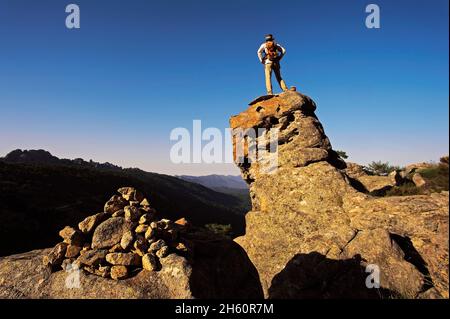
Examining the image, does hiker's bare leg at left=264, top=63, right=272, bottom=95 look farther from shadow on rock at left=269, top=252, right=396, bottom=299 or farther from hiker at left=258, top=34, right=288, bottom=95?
shadow on rock at left=269, top=252, right=396, bottom=299

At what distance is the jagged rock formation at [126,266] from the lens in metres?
5.70

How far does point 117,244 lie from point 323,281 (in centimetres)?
721

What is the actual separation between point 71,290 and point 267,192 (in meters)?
11.2

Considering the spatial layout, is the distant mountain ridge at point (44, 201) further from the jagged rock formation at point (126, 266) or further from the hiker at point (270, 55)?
the hiker at point (270, 55)

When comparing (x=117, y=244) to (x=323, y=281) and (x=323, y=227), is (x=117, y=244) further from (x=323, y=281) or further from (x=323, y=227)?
(x=323, y=227)

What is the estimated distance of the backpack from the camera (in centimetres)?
1669

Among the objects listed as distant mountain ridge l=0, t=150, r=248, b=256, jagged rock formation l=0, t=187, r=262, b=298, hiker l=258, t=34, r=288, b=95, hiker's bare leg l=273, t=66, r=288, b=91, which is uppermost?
hiker l=258, t=34, r=288, b=95

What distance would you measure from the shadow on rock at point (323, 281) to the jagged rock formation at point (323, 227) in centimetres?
3

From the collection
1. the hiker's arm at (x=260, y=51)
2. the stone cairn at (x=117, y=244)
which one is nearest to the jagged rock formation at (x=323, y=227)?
the hiker's arm at (x=260, y=51)

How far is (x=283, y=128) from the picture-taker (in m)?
16.8

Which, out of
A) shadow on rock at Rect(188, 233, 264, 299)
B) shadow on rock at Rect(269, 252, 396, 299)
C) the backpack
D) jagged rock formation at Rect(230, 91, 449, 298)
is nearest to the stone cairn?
shadow on rock at Rect(188, 233, 264, 299)

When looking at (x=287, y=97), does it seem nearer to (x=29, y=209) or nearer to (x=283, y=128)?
(x=283, y=128)

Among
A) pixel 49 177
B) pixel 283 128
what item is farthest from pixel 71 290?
Result: pixel 49 177

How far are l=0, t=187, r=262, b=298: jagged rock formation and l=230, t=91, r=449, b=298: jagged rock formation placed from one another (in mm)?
3645
